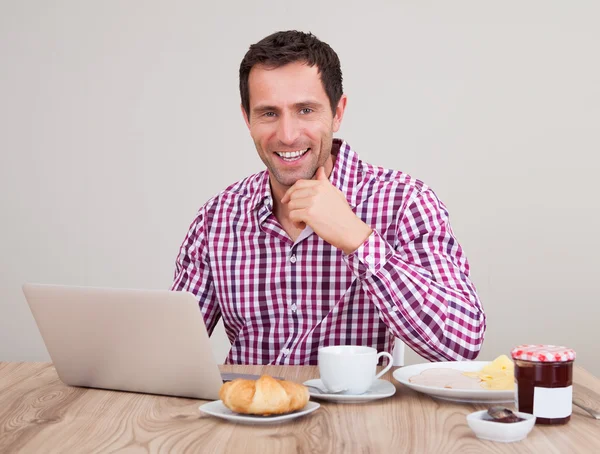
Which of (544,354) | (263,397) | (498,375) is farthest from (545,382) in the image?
(263,397)

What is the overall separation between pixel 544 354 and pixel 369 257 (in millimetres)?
470

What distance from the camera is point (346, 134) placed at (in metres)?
3.32

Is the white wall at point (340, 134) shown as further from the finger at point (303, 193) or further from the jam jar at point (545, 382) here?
the jam jar at point (545, 382)

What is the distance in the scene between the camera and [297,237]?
177 cm

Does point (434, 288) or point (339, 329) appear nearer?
point (434, 288)

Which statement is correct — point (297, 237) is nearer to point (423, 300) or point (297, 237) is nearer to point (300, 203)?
point (300, 203)

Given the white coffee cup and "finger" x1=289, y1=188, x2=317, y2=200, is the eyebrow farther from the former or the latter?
the white coffee cup

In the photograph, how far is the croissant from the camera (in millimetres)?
983

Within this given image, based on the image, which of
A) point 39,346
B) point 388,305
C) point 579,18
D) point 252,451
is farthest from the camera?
point 39,346

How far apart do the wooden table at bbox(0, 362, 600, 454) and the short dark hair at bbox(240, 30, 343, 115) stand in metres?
0.82

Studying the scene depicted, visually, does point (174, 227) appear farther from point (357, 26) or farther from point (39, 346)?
point (357, 26)

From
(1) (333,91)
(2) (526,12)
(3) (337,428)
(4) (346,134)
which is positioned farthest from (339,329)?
(2) (526,12)

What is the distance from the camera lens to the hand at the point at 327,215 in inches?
53.9

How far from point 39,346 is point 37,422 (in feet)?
8.61
